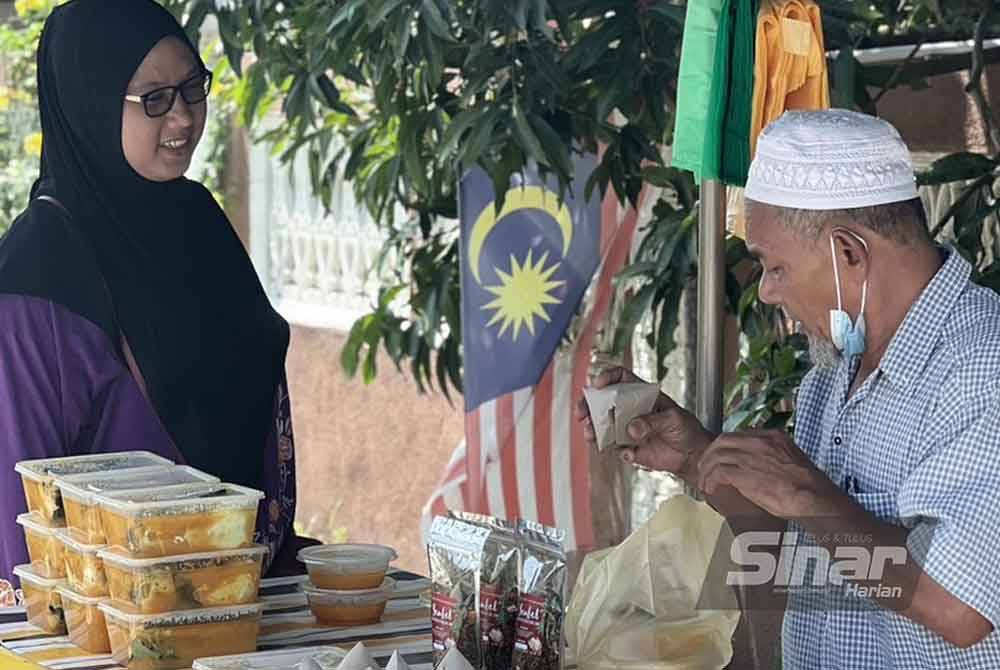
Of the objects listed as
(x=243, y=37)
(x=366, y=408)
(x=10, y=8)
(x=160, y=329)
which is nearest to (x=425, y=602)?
(x=160, y=329)

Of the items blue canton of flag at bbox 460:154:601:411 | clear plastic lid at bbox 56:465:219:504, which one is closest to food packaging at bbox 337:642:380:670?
clear plastic lid at bbox 56:465:219:504

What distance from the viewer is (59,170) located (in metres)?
3.12

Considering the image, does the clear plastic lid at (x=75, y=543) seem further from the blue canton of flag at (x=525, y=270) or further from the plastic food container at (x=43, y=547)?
the blue canton of flag at (x=525, y=270)

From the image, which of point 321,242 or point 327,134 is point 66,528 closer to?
point 327,134

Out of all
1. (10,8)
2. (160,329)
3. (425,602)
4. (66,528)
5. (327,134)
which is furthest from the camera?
(10,8)

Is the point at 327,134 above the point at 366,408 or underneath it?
above

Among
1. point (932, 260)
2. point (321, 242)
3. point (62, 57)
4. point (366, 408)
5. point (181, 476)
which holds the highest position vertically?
point (62, 57)

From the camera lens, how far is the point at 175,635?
7.90ft

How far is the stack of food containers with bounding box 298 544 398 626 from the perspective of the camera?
2.69m

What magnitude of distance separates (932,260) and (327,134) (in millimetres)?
2781

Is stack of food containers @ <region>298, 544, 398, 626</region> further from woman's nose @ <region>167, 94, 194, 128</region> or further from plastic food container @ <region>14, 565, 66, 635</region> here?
woman's nose @ <region>167, 94, 194, 128</region>

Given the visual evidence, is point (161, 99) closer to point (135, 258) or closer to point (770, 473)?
point (135, 258)

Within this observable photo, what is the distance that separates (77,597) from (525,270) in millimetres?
2325

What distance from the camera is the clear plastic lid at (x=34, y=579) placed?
8.53 ft
